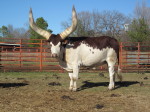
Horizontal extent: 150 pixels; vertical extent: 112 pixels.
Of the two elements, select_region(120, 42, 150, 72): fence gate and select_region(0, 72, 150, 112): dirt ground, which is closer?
select_region(0, 72, 150, 112): dirt ground

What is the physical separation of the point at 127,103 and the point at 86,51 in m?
2.65

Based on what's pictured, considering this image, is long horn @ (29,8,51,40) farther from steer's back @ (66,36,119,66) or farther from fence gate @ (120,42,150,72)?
fence gate @ (120,42,150,72)

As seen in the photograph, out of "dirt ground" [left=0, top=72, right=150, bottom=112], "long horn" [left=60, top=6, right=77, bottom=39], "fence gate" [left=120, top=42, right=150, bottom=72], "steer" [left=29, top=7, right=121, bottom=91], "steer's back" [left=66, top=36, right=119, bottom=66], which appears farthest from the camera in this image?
"fence gate" [left=120, top=42, right=150, bottom=72]

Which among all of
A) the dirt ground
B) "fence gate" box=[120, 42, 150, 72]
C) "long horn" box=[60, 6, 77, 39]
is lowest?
the dirt ground

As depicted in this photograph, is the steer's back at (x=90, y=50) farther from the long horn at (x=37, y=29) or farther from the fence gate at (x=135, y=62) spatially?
the fence gate at (x=135, y=62)

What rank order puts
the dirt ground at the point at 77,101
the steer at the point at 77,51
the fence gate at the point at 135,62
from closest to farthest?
the dirt ground at the point at 77,101 < the steer at the point at 77,51 < the fence gate at the point at 135,62

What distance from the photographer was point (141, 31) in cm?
2973

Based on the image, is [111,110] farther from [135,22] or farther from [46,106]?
[135,22]

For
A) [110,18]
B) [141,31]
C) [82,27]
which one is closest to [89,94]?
[141,31]

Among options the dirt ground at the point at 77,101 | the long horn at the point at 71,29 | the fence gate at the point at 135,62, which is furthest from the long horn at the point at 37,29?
the fence gate at the point at 135,62

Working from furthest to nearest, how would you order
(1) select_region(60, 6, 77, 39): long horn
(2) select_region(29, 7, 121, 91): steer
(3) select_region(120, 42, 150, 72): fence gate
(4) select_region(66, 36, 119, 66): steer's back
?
(3) select_region(120, 42, 150, 72): fence gate
(4) select_region(66, 36, 119, 66): steer's back
(2) select_region(29, 7, 121, 91): steer
(1) select_region(60, 6, 77, 39): long horn

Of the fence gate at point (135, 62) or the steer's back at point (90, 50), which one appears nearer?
the steer's back at point (90, 50)

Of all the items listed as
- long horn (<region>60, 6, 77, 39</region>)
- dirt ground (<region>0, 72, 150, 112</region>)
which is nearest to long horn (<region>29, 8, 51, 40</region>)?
long horn (<region>60, 6, 77, 39</region>)

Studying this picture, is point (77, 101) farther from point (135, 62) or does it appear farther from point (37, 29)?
→ point (135, 62)
